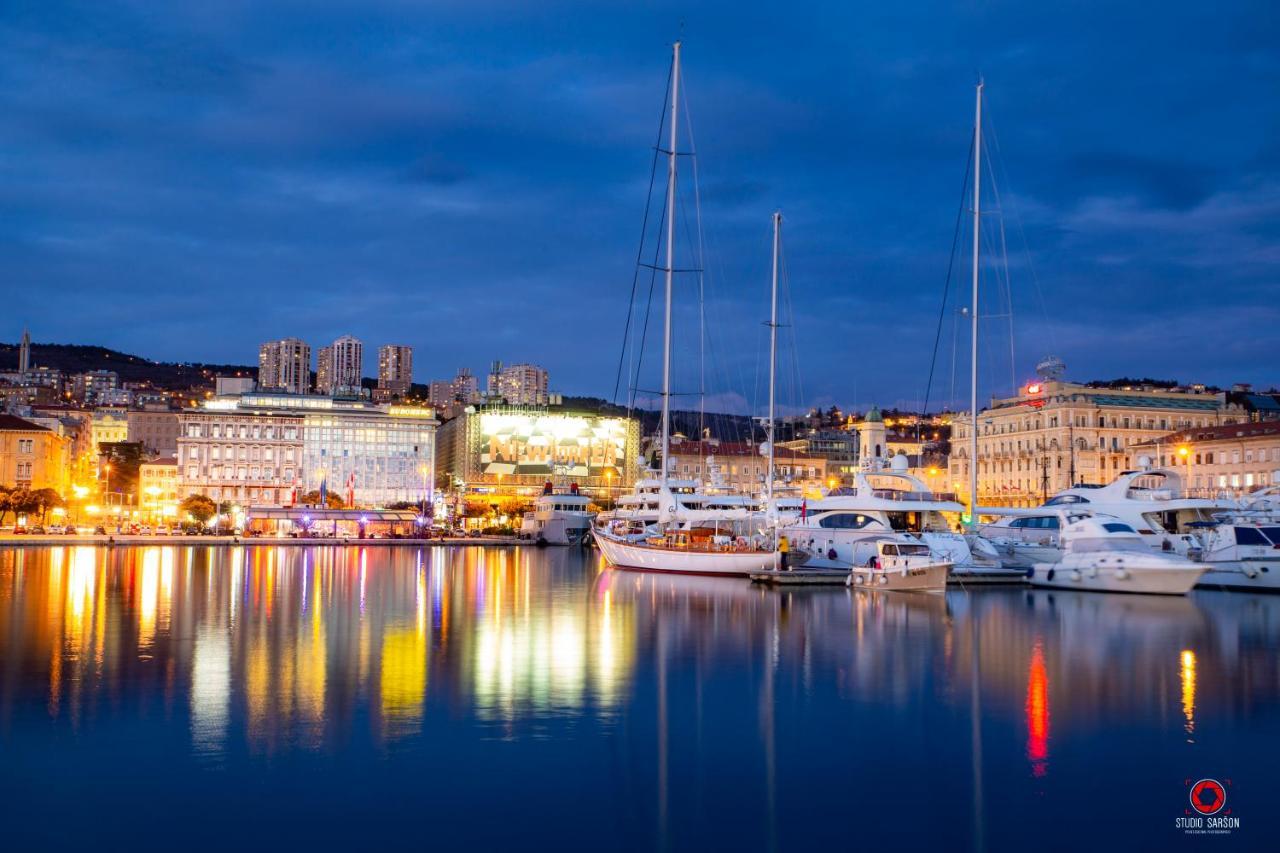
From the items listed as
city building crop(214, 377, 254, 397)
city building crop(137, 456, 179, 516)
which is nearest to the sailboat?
city building crop(137, 456, 179, 516)

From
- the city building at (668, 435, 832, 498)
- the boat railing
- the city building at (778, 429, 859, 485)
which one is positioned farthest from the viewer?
the city building at (778, 429, 859, 485)

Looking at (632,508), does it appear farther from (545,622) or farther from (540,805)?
(540,805)

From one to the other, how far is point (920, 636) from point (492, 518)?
347ft

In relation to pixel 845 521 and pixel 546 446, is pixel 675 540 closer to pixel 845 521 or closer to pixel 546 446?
pixel 845 521

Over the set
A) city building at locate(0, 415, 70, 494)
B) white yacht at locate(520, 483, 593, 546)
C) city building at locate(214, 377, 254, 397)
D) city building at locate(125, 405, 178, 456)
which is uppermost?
city building at locate(214, 377, 254, 397)

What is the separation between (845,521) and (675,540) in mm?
7072

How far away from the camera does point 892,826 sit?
1134 cm

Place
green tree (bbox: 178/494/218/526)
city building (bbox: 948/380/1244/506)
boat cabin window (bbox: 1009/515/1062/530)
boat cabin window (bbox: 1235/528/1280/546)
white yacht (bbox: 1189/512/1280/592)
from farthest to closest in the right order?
green tree (bbox: 178/494/218/526)
city building (bbox: 948/380/1244/506)
boat cabin window (bbox: 1009/515/1062/530)
boat cabin window (bbox: 1235/528/1280/546)
white yacht (bbox: 1189/512/1280/592)

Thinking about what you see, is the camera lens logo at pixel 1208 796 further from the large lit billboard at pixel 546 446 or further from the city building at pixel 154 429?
the city building at pixel 154 429

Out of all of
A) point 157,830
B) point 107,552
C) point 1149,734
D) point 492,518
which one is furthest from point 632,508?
point 492,518

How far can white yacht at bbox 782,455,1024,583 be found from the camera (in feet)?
144

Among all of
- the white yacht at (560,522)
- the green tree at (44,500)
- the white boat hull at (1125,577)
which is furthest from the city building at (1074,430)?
the green tree at (44,500)

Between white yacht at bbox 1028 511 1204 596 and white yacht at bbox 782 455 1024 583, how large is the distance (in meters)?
2.99

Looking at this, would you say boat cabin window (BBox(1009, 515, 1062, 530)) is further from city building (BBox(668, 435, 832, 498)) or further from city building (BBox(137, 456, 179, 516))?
city building (BBox(137, 456, 179, 516))
